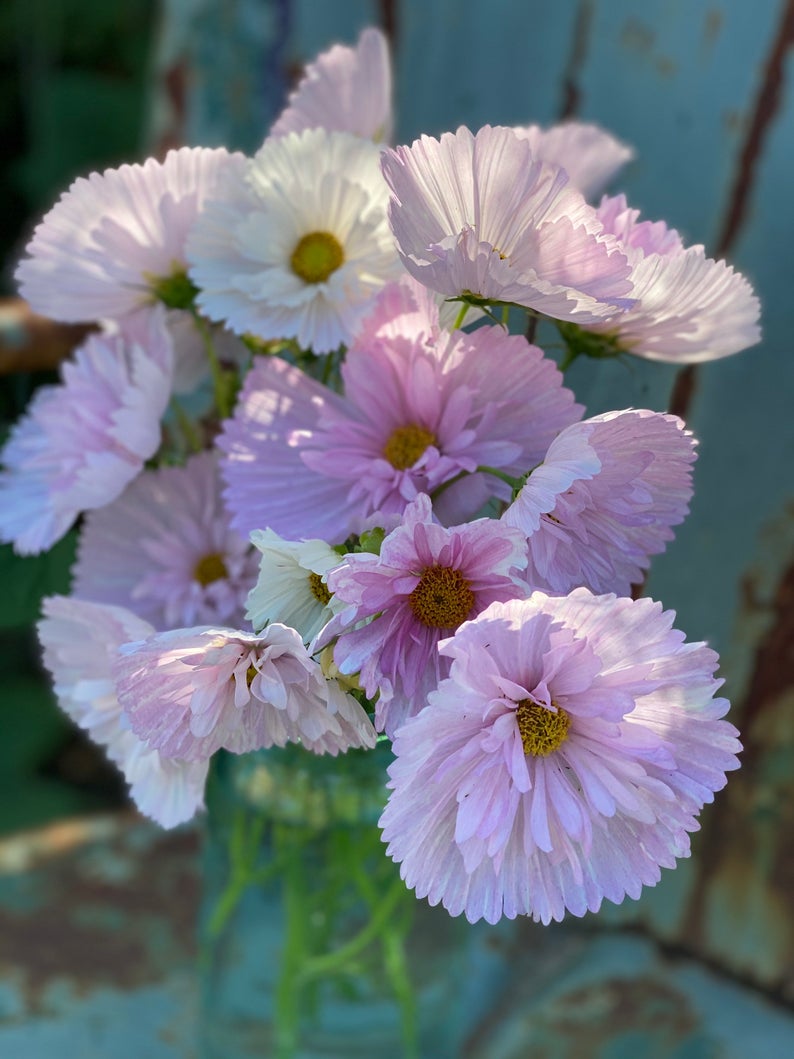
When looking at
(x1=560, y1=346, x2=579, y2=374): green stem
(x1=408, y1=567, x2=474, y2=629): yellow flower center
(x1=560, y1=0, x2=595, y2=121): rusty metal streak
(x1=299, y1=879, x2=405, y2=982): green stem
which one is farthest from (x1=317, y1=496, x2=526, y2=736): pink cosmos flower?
(x1=560, y1=0, x2=595, y2=121): rusty metal streak

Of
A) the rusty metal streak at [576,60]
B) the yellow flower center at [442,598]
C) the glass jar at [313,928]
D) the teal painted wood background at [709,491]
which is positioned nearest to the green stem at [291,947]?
the glass jar at [313,928]

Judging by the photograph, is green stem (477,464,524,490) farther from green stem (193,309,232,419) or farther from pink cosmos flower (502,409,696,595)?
green stem (193,309,232,419)

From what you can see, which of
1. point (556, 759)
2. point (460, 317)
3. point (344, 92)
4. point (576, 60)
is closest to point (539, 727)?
point (556, 759)

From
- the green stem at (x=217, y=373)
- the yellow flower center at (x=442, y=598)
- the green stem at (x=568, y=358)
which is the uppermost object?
the green stem at (x=568, y=358)

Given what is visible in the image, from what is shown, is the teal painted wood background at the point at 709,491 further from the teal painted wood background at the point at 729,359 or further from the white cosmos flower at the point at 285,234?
the white cosmos flower at the point at 285,234

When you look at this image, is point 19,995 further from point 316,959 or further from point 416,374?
point 416,374

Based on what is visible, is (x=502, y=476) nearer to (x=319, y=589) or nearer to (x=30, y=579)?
(x=319, y=589)

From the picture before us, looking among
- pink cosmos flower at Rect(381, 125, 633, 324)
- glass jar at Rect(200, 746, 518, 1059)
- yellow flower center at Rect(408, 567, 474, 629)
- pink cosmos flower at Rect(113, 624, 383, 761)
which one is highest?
pink cosmos flower at Rect(381, 125, 633, 324)
